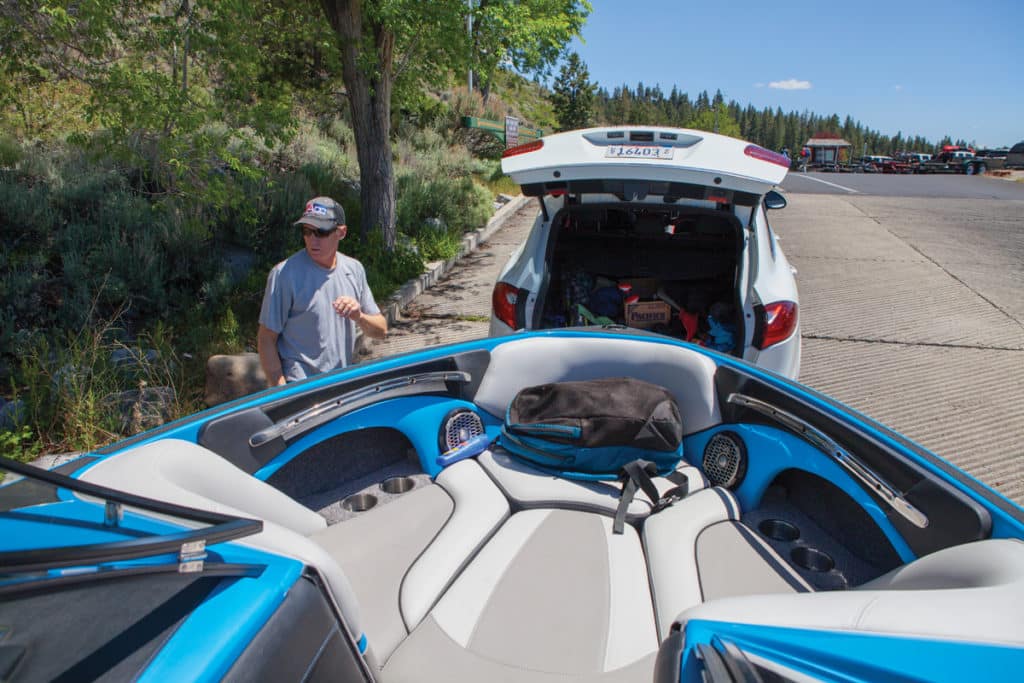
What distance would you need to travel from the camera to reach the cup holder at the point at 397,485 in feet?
8.82

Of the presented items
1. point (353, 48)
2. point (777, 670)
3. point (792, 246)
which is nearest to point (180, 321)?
point (353, 48)

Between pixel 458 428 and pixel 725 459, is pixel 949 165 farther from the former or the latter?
pixel 458 428

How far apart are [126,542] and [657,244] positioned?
3.91 m

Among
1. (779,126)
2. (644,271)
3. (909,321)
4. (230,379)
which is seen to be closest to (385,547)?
(230,379)

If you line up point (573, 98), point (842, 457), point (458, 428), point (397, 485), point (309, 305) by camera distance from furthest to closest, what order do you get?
point (573, 98)
point (309, 305)
point (458, 428)
point (397, 485)
point (842, 457)

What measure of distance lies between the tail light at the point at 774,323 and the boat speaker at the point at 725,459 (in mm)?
827

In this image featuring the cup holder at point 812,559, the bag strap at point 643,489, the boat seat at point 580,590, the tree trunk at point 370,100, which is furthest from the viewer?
the tree trunk at point 370,100

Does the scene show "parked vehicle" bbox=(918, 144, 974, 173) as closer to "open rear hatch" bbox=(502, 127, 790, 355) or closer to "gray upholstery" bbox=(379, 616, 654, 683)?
"open rear hatch" bbox=(502, 127, 790, 355)

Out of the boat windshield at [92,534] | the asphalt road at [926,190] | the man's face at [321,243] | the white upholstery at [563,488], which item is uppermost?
the asphalt road at [926,190]

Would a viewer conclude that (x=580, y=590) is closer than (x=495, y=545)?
Yes

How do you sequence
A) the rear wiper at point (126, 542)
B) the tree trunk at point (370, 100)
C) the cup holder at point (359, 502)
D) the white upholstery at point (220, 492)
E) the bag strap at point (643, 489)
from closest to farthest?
the rear wiper at point (126, 542), the white upholstery at point (220, 492), the bag strap at point (643, 489), the cup holder at point (359, 502), the tree trunk at point (370, 100)

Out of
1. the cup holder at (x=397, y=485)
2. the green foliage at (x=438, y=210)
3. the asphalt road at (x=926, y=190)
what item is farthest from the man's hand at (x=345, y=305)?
the asphalt road at (x=926, y=190)

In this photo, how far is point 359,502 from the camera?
2568 millimetres

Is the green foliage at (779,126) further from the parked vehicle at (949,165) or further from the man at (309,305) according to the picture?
the man at (309,305)
